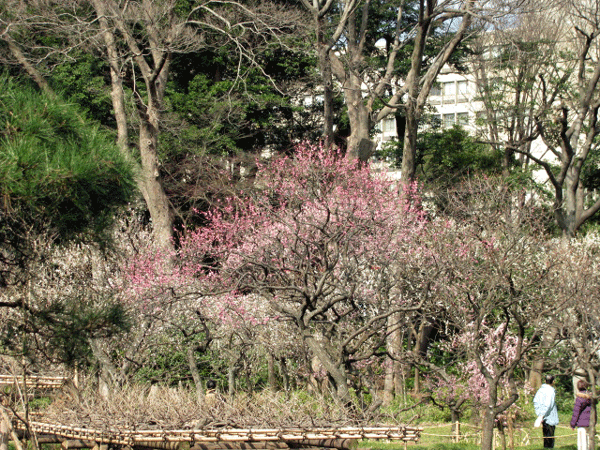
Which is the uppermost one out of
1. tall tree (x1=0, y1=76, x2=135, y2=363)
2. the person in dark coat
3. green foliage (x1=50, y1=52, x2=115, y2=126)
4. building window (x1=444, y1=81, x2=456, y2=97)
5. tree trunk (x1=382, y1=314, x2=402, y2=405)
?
building window (x1=444, y1=81, x2=456, y2=97)

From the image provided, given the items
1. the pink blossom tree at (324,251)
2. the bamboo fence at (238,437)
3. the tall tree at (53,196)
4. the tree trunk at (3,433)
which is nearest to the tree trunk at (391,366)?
the pink blossom tree at (324,251)

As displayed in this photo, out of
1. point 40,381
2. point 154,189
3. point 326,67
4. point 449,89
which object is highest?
point 449,89

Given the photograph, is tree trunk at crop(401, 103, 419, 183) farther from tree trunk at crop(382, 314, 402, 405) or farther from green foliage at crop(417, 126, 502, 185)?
green foliage at crop(417, 126, 502, 185)

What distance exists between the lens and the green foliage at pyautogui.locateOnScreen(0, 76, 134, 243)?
434 centimetres

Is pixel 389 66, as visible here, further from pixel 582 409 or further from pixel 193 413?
pixel 193 413

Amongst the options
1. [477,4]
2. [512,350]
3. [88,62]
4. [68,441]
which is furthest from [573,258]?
[88,62]

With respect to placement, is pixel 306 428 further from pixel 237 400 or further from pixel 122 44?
pixel 122 44

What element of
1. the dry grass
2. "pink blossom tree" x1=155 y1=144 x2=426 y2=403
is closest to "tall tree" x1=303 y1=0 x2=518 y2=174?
"pink blossom tree" x1=155 y1=144 x2=426 y2=403

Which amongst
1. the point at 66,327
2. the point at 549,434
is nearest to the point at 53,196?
the point at 66,327

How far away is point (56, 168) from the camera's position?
4426mm

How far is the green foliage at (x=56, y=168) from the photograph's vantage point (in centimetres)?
434

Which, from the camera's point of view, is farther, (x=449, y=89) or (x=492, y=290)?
(x=449, y=89)

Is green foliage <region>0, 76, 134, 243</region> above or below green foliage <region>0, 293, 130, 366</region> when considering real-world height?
above

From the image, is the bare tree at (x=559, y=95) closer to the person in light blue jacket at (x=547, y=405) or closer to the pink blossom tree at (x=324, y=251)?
the pink blossom tree at (x=324, y=251)
